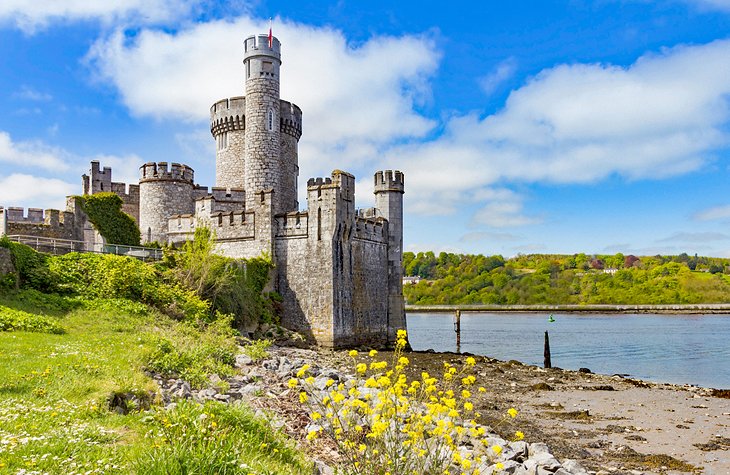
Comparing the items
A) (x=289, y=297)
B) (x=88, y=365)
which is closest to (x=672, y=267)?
(x=289, y=297)

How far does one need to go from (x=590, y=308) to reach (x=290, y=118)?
9508cm

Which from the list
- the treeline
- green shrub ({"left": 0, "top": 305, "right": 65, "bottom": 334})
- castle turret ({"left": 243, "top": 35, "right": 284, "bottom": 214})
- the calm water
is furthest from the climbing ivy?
the treeline

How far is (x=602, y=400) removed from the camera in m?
20.9

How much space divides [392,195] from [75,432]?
3026 cm

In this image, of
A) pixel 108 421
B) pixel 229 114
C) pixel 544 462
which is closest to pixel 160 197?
pixel 229 114

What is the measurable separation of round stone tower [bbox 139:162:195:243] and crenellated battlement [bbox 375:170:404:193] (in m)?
11.4

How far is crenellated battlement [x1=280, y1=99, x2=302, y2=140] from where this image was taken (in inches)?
1446

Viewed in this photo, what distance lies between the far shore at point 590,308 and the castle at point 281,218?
7845 cm

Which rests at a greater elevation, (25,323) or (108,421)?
(25,323)

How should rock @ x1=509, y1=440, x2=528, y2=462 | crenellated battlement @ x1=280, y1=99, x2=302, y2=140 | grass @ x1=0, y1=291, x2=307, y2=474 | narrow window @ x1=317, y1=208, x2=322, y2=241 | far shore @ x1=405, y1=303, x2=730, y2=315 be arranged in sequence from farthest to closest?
far shore @ x1=405, y1=303, x2=730, y2=315, crenellated battlement @ x1=280, y1=99, x2=302, y2=140, narrow window @ x1=317, y1=208, x2=322, y2=241, rock @ x1=509, y1=440, x2=528, y2=462, grass @ x1=0, y1=291, x2=307, y2=474

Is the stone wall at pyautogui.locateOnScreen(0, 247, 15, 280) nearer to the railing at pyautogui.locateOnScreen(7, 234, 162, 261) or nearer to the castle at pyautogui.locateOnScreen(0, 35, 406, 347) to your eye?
the railing at pyautogui.locateOnScreen(7, 234, 162, 261)

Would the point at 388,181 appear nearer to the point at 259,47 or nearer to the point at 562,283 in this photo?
the point at 259,47

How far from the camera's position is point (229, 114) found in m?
37.7

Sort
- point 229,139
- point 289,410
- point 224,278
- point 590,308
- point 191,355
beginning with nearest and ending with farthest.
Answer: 1. point 289,410
2. point 191,355
3. point 224,278
4. point 229,139
5. point 590,308
